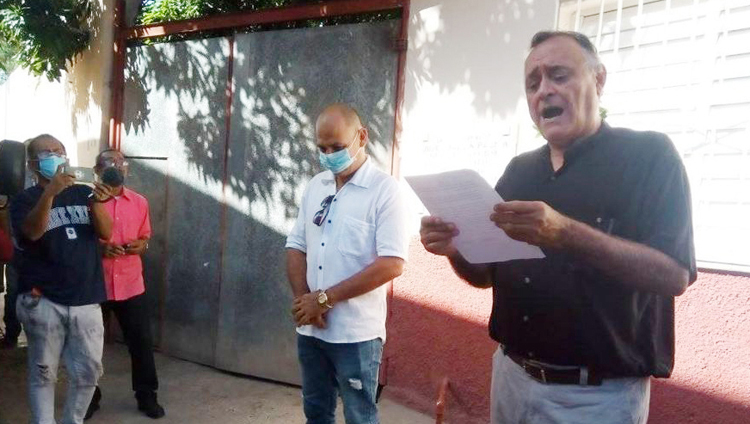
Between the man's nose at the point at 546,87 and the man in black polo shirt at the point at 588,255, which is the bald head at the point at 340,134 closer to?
the man in black polo shirt at the point at 588,255

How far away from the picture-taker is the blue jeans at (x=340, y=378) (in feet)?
8.80

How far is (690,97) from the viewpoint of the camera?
125 inches

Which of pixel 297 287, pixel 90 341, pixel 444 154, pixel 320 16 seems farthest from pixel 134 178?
pixel 297 287

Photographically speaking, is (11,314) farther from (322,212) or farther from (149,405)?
(322,212)

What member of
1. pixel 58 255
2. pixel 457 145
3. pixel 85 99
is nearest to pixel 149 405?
pixel 58 255

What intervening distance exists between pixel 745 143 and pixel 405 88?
216 cm

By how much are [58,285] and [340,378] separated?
164 cm

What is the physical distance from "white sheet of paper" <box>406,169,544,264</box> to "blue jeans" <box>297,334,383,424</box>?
1045mm

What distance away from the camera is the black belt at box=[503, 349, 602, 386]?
167 centimetres

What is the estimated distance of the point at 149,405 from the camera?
423 centimetres

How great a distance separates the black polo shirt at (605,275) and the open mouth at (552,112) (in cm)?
10

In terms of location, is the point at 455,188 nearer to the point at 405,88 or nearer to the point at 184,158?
Answer: the point at 405,88

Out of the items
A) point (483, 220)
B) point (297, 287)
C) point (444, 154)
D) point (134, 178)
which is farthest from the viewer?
point (134, 178)

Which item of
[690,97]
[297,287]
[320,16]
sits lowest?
[297,287]
